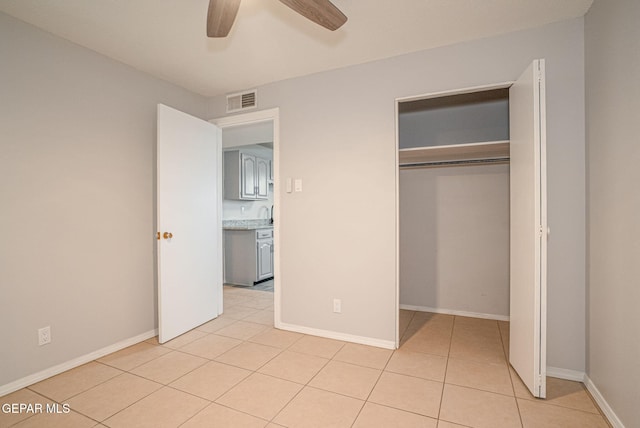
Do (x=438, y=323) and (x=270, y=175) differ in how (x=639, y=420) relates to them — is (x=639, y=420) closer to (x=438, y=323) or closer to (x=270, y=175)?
(x=438, y=323)

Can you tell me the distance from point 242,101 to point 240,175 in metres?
2.21

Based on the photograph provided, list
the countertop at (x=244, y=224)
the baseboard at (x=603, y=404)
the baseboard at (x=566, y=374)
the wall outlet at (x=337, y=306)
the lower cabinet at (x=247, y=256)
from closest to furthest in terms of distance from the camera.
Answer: the baseboard at (x=603, y=404) → the baseboard at (x=566, y=374) → the wall outlet at (x=337, y=306) → the lower cabinet at (x=247, y=256) → the countertop at (x=244, y=224)

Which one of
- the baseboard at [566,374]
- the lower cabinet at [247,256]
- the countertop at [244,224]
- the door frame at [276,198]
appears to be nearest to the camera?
the baseboard at [566,374]

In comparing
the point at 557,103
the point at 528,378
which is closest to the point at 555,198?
the point at 557,103

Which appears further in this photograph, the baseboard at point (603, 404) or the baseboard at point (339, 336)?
the baseboard at point (339, 336)

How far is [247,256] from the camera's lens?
15.9 feet

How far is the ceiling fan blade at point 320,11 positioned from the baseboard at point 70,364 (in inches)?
113

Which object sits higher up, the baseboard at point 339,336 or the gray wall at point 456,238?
the gray wall at point 456,238

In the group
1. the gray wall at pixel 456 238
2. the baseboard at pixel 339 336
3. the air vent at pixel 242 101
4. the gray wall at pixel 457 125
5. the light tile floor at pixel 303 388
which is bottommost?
the light tile floor at pixel 303 388

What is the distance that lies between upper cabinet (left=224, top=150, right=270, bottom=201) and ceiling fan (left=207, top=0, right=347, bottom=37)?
365cm

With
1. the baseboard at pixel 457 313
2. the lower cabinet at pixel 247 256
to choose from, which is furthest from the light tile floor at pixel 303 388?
the lower cabinet at pixel 247 256

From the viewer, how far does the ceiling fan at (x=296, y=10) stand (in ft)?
4.99

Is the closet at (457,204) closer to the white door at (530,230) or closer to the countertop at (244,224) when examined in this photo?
the white door at (530,230)

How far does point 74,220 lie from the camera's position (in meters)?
2.33
